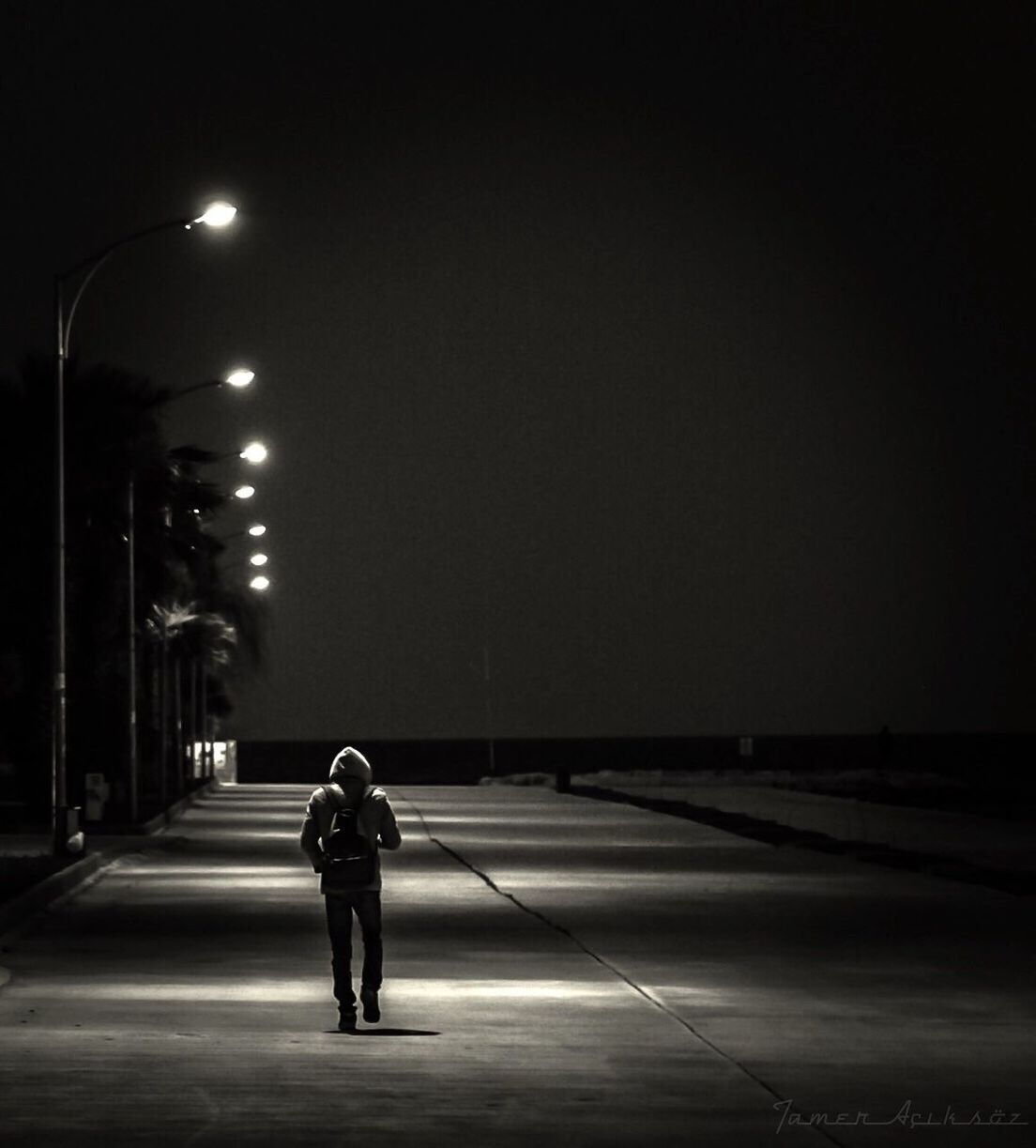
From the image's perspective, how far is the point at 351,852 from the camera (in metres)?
19.2

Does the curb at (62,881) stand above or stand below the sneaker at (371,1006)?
above

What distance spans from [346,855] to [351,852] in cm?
3

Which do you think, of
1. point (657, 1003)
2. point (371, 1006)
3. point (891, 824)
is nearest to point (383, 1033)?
point (371, 1006)

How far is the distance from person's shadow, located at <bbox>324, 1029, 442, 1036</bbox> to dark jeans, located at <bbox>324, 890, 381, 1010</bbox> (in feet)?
0.67

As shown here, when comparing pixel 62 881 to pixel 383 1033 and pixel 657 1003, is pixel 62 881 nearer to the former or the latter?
pixel 657 1003

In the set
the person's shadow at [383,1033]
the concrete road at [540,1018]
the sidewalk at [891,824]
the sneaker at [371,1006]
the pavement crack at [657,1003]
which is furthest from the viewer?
the sidewalk at [891,824]

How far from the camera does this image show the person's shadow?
1864 centimetres

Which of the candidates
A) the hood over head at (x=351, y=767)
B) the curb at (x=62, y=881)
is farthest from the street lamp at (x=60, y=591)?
the hood over head at (x=351, y=767)

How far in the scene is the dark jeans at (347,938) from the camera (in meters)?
19.2

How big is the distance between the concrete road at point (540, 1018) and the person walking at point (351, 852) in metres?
0.37

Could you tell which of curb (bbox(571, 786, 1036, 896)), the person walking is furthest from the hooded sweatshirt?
curb (bbox(571, 786, 1036, 896))

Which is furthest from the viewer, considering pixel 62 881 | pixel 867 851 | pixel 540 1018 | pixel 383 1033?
pixel 867 851

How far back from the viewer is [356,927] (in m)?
29.5

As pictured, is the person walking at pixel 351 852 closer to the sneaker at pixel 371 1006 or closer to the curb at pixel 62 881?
the sneaker at pixel 371 1006
